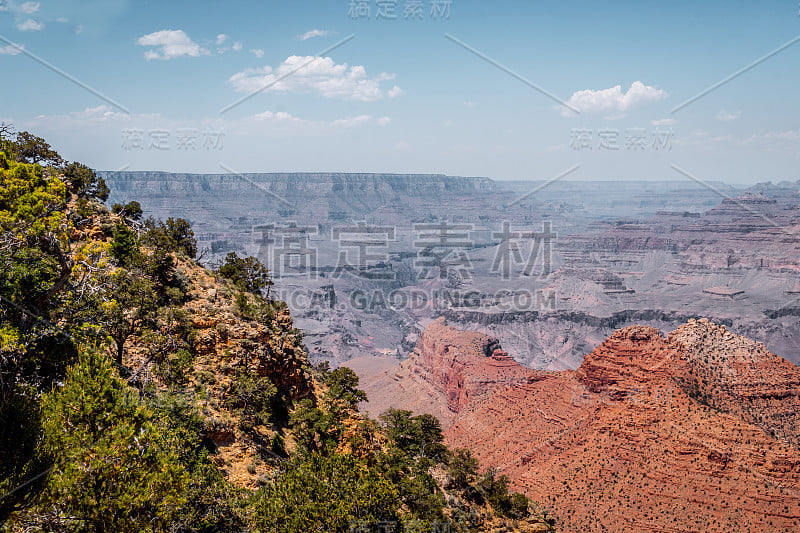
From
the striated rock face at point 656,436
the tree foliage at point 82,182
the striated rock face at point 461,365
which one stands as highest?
the tree foliage at point 82,182

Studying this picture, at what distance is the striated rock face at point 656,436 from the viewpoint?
3981 centimetres

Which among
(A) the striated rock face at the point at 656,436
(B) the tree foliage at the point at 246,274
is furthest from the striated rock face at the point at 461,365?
(B) the tree foliage at the point at 246,274

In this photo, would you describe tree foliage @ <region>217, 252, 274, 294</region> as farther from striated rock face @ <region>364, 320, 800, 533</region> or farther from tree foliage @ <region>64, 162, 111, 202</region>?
striated rock face @ <region>364, 320, 800, 533</region>

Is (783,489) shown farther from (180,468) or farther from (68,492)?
(68,492)

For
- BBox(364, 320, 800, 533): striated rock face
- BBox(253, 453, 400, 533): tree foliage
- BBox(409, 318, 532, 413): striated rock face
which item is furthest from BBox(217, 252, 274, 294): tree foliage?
BBox(409, 318, 532, 413): striated rock face

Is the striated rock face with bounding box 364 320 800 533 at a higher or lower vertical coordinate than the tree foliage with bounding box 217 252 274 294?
lower

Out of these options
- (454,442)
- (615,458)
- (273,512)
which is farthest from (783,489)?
(273,512)

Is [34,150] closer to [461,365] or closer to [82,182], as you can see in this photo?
[82,182]

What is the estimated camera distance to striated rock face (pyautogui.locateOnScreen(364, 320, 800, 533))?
39.8 m

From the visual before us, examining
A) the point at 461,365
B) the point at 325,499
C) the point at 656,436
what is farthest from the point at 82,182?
the point at 461,365

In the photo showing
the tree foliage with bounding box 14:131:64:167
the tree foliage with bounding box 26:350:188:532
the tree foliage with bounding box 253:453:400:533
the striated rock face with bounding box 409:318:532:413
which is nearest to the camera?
the tree foliage with bounding box 26:350:188:532

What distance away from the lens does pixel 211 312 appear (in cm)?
3002

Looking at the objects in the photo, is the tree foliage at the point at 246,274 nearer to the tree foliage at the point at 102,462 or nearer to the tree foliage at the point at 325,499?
the tree foliage at the point at 325,499

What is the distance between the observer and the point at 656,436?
45875 mm
